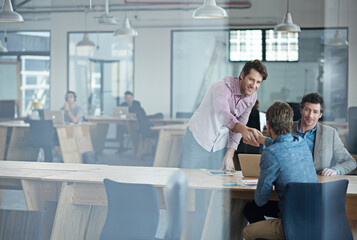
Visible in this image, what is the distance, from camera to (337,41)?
280 inches

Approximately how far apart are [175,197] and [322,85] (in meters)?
6.85

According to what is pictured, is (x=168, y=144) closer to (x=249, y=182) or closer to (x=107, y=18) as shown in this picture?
(x=107, y=18)

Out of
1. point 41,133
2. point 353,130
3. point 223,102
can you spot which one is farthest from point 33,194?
point 353,130

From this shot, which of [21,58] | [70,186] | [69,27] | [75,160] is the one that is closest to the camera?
[70,186]

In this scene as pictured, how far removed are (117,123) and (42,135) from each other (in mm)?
1828

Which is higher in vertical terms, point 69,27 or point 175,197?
point 69,27

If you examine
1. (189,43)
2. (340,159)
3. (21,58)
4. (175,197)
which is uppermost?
(189,43)

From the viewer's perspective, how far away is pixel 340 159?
2.47 metres

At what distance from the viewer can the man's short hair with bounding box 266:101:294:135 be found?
199 cm

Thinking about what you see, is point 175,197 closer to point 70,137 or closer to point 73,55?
point 70,137

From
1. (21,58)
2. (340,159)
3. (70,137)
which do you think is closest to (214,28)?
(70,137)

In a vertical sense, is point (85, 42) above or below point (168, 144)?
above

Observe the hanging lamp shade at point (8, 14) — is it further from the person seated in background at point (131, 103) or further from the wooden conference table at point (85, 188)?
the person seated in background at point (131, 103)

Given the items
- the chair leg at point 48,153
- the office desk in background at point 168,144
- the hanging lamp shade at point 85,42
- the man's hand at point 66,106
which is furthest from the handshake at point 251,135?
the hanging lamp shade at point 85,42
